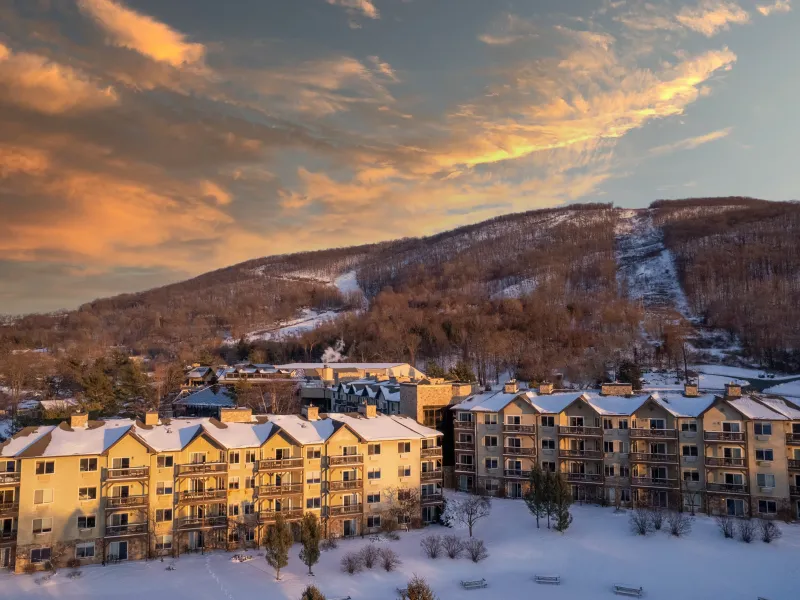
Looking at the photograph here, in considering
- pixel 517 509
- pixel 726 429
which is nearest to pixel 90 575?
pixel 517 509

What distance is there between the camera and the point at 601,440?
1861 inches

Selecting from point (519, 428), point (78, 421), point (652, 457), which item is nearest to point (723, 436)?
point (652, 457)

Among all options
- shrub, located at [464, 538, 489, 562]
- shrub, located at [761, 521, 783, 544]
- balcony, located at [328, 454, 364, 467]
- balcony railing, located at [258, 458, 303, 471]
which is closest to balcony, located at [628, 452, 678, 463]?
shrub, located at [761, 521, 783, 544]

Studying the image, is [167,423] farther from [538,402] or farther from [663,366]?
[663,366]

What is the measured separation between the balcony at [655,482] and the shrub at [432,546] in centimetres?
1610

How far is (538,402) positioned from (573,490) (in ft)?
23.1

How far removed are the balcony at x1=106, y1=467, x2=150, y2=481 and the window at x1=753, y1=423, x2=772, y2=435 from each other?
131 feet

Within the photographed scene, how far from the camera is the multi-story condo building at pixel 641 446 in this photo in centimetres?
4300

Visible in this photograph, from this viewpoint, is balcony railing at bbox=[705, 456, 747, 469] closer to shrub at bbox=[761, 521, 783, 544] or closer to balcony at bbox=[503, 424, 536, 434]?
shrub at bbox=[761, 521, 783, 544]

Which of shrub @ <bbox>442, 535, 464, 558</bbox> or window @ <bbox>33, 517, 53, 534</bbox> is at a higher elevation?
window @ <bbox>33, 517, 53, 534</bbox>

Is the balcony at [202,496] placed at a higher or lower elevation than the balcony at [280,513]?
higher

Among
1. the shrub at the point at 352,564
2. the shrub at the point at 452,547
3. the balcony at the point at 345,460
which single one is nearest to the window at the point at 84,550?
the shrub at the point at 352,564

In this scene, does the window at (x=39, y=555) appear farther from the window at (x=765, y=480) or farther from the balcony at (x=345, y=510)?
the window at (x=765, y=480)

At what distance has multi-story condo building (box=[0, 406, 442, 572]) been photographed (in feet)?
115
